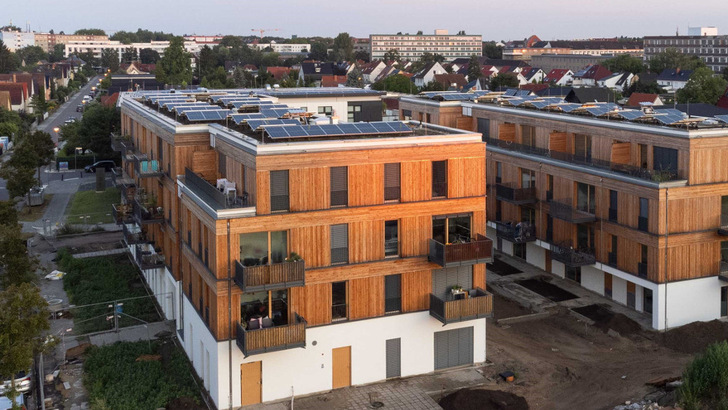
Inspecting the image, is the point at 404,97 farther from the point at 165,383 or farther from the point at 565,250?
the point at 165,383

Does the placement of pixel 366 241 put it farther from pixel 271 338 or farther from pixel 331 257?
pixel 271 338

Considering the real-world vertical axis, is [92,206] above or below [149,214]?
below

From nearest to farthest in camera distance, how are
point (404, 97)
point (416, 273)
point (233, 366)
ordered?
point (233, 366)
point (416, 273)
point (404, 97)

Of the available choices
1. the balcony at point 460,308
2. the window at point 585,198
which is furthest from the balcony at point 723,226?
the balcony at point 460,308

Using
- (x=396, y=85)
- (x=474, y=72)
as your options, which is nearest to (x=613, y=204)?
(x=396, y=85)

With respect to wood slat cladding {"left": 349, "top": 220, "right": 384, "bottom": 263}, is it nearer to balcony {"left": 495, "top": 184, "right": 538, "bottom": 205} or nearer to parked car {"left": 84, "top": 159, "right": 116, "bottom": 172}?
balcony {"left": 495, "top": 184, "right": 538, "bottom": 205}

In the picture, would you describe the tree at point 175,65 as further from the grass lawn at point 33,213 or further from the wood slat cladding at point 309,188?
the wood slat cladding at point 309,188

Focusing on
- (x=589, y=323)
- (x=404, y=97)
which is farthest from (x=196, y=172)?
(x=404, y=97)
